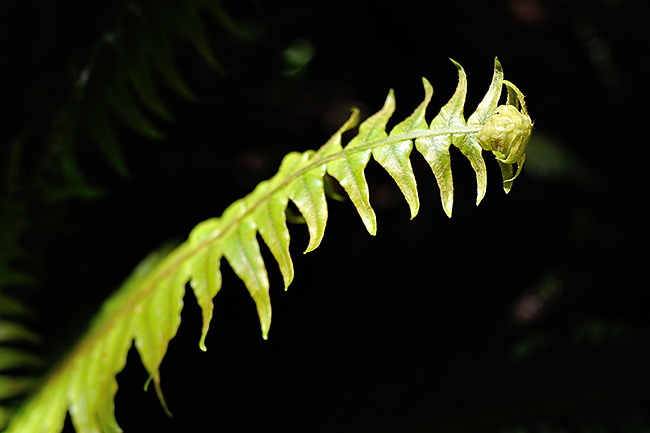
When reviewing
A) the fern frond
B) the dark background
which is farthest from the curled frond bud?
the dark background

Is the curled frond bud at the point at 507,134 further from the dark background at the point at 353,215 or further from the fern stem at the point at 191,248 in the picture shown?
the dark background at the point at 353,215

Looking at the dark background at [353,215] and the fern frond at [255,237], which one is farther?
the dark background at [353,215]

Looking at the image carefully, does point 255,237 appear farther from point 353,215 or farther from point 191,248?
point 353,215

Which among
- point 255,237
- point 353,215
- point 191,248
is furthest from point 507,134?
point 353,215

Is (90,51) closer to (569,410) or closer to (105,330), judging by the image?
(105,330)

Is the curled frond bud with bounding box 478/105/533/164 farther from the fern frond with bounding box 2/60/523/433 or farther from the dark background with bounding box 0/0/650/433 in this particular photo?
the dark background with bounding box 0/0/650/433

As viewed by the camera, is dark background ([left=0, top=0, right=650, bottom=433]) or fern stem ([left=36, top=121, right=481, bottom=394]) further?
dark background ([left=0, top=0, right=650, bottom=433])

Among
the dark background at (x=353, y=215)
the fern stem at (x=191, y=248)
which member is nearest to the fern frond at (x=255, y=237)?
the fern stem at (x=191, y=248)
